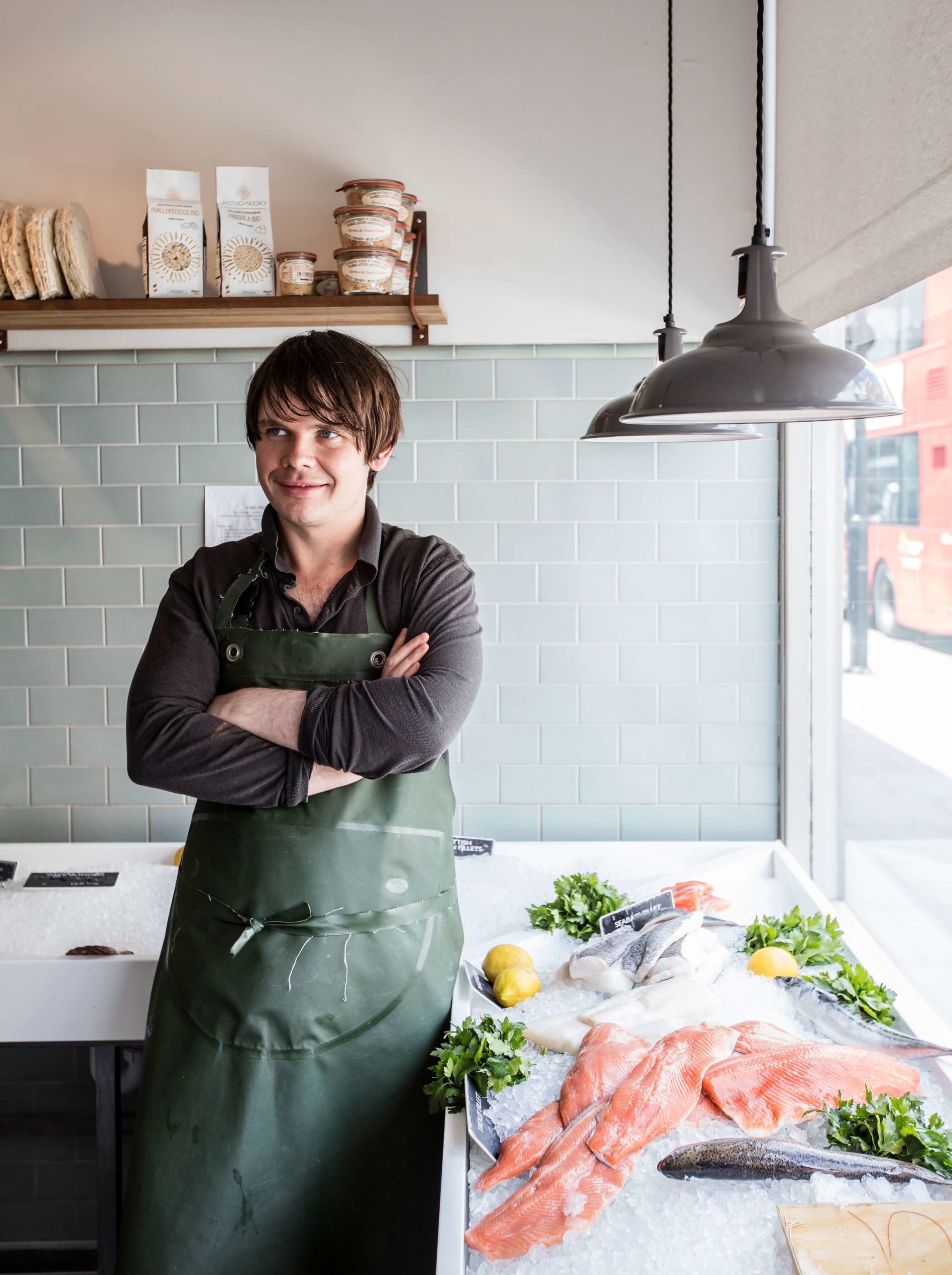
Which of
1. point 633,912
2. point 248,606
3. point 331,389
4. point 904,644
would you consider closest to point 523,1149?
point 633,912

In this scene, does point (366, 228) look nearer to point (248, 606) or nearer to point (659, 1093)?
point (248, 606)

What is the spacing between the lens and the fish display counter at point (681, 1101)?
1.26m

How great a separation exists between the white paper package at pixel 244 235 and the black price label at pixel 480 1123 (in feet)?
6.30

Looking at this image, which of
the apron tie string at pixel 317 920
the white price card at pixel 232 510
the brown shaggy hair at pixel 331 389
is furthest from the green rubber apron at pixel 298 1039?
the white price card at pixel 232 510

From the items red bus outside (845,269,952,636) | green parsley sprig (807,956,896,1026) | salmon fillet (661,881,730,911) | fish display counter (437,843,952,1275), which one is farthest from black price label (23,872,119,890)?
red bus outside (845,269,952,636)

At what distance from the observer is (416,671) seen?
1.72 metres

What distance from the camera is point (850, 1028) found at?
5.50ft

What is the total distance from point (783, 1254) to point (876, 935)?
1.43 m

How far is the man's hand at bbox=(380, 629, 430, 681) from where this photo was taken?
1.71 meters

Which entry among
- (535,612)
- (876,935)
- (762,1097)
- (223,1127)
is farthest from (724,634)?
(223,1127)

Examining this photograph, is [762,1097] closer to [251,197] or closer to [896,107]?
[896,107]

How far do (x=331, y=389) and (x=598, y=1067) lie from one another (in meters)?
1.12

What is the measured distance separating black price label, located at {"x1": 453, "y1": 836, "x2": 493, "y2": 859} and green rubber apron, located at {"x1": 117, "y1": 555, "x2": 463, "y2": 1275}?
1020 mm

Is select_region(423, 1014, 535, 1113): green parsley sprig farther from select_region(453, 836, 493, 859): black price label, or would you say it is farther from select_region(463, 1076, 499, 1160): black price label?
select_region(453, 836, 493, 859): black price label
